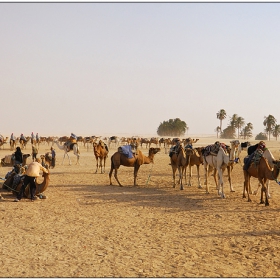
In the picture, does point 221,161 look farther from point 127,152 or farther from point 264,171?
point 127,152

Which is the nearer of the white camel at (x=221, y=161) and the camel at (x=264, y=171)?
the camel at (x=264, y=171)

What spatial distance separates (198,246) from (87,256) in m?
2.43

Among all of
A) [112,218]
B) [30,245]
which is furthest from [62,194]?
[30,245]

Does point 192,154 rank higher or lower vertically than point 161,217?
higher

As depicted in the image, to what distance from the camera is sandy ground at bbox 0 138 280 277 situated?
627cm

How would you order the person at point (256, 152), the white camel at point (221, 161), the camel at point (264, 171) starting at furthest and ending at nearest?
1. the white camel at point (221, 161)
2. the person at point (256, 152)
3. the camel at point (264, 171)

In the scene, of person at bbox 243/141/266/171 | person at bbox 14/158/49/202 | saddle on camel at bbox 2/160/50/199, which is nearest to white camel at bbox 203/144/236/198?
person at bbox 243/141/266/171

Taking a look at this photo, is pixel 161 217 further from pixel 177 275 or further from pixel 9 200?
pixel 9 200

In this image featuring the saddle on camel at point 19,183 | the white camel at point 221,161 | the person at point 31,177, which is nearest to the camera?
the person at point 31,177

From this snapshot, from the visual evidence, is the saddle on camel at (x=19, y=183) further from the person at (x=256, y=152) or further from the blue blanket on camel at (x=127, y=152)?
the person at (x=256, y=152)

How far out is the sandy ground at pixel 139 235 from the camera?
6.27 meters

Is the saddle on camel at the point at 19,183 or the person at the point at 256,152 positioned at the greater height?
the person at the point at 256,152

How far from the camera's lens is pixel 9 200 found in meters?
12.5

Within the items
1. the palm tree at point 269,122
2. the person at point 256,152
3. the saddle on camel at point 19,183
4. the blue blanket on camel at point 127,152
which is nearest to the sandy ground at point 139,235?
the saddle on camel at point 19,183
